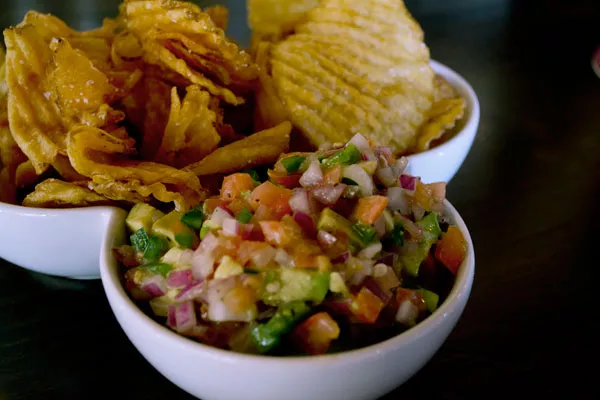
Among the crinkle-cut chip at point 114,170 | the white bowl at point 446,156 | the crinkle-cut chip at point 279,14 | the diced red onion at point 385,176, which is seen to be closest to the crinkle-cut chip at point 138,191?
the crinkle-cut chip at point 114,170

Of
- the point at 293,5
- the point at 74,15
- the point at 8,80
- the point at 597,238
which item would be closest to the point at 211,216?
the point at 8,80

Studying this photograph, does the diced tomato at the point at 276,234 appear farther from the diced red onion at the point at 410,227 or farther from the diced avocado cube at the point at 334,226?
the diced red onion at the point at 410,227

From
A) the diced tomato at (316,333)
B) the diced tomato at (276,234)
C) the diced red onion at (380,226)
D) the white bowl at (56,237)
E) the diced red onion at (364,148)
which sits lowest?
the white bowl at (56,237)

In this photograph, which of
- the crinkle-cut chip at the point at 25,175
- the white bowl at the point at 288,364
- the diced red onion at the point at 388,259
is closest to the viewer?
the white bowl at the point at 288,364

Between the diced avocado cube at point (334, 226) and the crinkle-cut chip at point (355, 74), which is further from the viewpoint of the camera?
the crinkle-cut chip at point (355, 74)

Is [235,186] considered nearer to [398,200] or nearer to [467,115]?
[398,200]

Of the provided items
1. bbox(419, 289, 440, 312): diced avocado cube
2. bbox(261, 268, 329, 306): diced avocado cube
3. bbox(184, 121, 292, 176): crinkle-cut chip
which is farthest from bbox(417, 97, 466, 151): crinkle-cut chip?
bbox(261, 268, 329, 306): diced avocado cube

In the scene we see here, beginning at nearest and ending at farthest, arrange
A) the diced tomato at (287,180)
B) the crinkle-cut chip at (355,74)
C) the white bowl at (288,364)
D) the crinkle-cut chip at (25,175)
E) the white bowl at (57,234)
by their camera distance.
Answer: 1. the white bowl at (288,364)
2. the diced tomato at (287,180)
3. the white bowl at (57,234)
4. the crinkle-cut chip at (25,175)
5. the crinkle-cut chip at (355,74)
